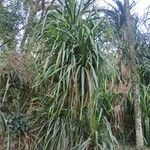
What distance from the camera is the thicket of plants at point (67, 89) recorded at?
525 cm

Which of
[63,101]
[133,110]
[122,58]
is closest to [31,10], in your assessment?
[122,58]

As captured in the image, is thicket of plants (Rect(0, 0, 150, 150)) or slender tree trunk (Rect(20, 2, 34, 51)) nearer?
thicket of plants (Rect(0, 0, 150, 150))

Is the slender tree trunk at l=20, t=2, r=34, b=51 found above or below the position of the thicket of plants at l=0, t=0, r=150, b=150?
above

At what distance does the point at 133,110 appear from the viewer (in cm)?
657

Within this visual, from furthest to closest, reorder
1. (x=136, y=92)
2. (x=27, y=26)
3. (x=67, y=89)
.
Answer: (x=27, y=26) → (x=136, y=92) → (x=67, y=89)

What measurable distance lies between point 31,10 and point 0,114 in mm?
4957

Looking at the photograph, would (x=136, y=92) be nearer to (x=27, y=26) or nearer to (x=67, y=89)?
(x=67, y=89)

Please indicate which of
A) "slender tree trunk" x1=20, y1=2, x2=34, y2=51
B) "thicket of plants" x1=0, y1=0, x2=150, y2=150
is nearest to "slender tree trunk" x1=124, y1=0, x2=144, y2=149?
"thicket of plants" x1=0, y1=0, x2=150, y2=150

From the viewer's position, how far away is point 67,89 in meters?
5.33

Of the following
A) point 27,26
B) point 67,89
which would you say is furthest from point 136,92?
point 27,26

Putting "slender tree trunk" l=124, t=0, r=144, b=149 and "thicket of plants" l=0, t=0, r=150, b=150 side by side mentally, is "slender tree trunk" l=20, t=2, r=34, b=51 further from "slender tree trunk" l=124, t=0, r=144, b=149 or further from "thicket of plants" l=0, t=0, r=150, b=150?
"slender tree trunk" l=124, t=0, r=144, b=149

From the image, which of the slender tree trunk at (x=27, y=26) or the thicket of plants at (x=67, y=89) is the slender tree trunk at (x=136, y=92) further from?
the slender tree trunk at (x=27, y=26)

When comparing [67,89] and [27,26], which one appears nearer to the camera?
[67,89]

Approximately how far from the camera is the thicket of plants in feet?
17.2
